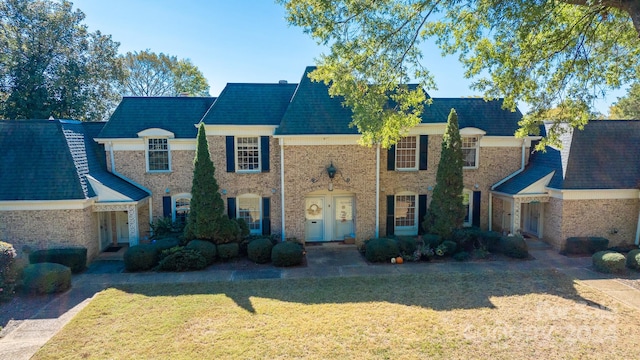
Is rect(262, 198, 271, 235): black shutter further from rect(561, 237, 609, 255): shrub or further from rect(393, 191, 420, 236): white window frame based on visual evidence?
rect(561, 237, 609, 255): shrub

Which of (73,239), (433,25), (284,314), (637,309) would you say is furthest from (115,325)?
(637,309)

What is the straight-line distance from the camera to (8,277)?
36.0 feet

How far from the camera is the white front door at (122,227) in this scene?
17.5 m

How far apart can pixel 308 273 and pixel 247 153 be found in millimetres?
7115

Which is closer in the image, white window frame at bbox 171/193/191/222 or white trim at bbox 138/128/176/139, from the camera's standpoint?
white trim at bbox 138/128/176/139

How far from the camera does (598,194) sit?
15547 mm

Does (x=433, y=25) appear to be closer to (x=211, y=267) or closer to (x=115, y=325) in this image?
(x=211, y=267)

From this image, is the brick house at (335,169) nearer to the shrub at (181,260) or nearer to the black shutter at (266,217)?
the black shutter at (266,217)

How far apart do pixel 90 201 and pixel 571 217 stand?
21.4 metres

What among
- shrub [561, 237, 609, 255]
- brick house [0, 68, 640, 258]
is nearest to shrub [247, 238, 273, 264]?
brick house [0, 68, 640, 258]

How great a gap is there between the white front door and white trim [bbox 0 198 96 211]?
3589mm

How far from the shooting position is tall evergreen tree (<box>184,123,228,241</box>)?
1452cm

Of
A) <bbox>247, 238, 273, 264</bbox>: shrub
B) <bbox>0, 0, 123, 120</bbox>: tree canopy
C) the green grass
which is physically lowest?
the green grass

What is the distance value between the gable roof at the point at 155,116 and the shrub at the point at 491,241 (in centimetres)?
1509
